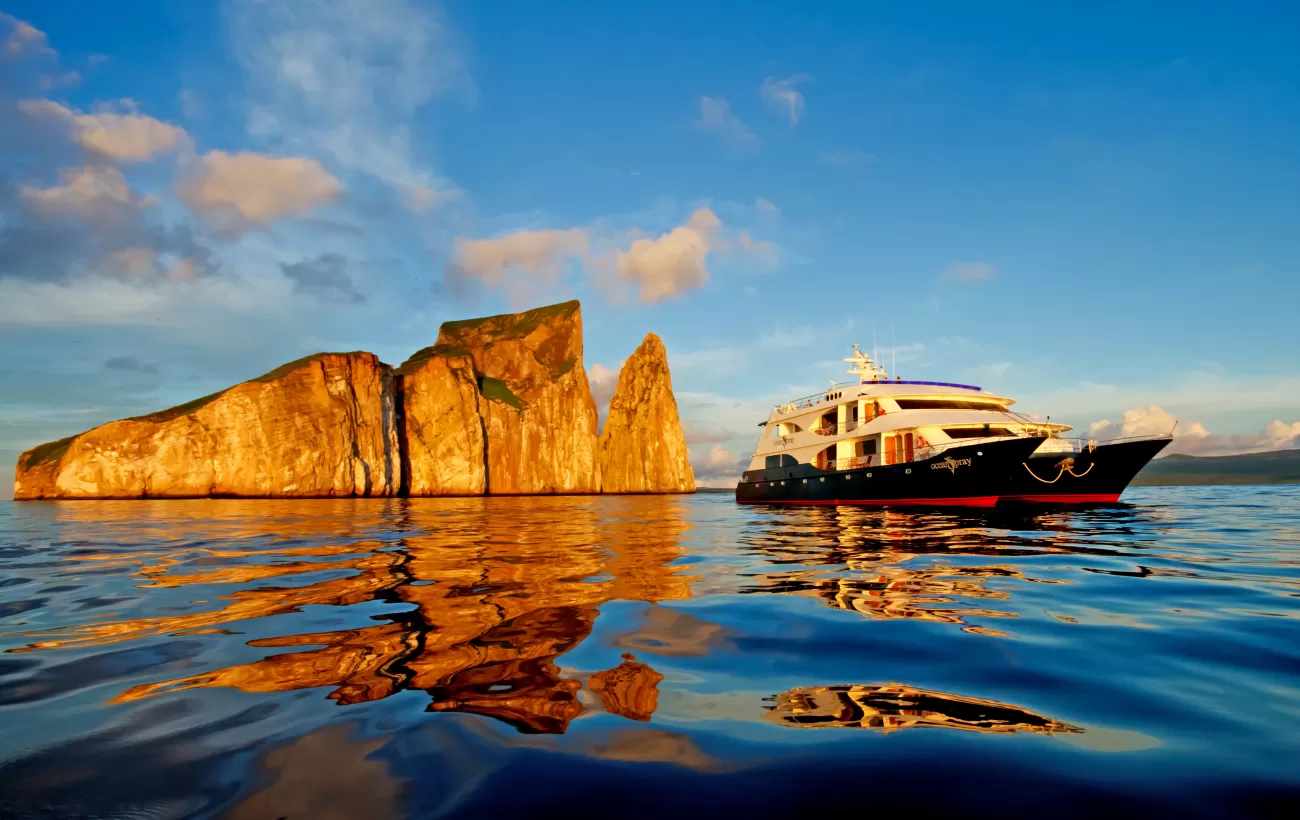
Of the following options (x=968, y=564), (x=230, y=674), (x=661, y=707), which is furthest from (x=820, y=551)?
→ (x=230, y=674)

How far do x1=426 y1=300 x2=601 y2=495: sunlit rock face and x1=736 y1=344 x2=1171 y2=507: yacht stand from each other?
2875 inches

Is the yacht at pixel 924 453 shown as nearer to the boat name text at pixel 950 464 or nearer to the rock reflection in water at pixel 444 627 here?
the boat name text at pixel 950 464

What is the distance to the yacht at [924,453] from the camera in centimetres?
1933

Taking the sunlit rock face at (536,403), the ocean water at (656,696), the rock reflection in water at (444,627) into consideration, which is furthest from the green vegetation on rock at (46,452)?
the ocean water at (656,696)

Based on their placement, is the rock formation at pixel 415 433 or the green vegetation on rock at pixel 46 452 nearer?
the rock formation at pixel 415 433

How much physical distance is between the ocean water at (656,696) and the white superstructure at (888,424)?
17.3 meters

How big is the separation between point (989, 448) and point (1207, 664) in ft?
58.2

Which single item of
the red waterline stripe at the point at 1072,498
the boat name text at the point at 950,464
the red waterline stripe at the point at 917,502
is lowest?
the red waterline stripe at the point at 917,502

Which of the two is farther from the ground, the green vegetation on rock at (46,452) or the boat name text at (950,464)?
the green vegetation on rock at (46,452)

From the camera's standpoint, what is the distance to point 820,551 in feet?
32.3

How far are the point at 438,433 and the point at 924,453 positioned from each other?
261 feet

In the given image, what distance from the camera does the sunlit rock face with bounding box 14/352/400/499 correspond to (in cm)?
7206

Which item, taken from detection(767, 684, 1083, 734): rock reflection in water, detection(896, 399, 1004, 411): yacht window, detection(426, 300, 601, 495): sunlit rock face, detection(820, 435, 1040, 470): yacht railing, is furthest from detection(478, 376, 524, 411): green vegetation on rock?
detection(767, 684, 1083, 734): rock reflection in water

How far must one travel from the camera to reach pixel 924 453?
22.4m
